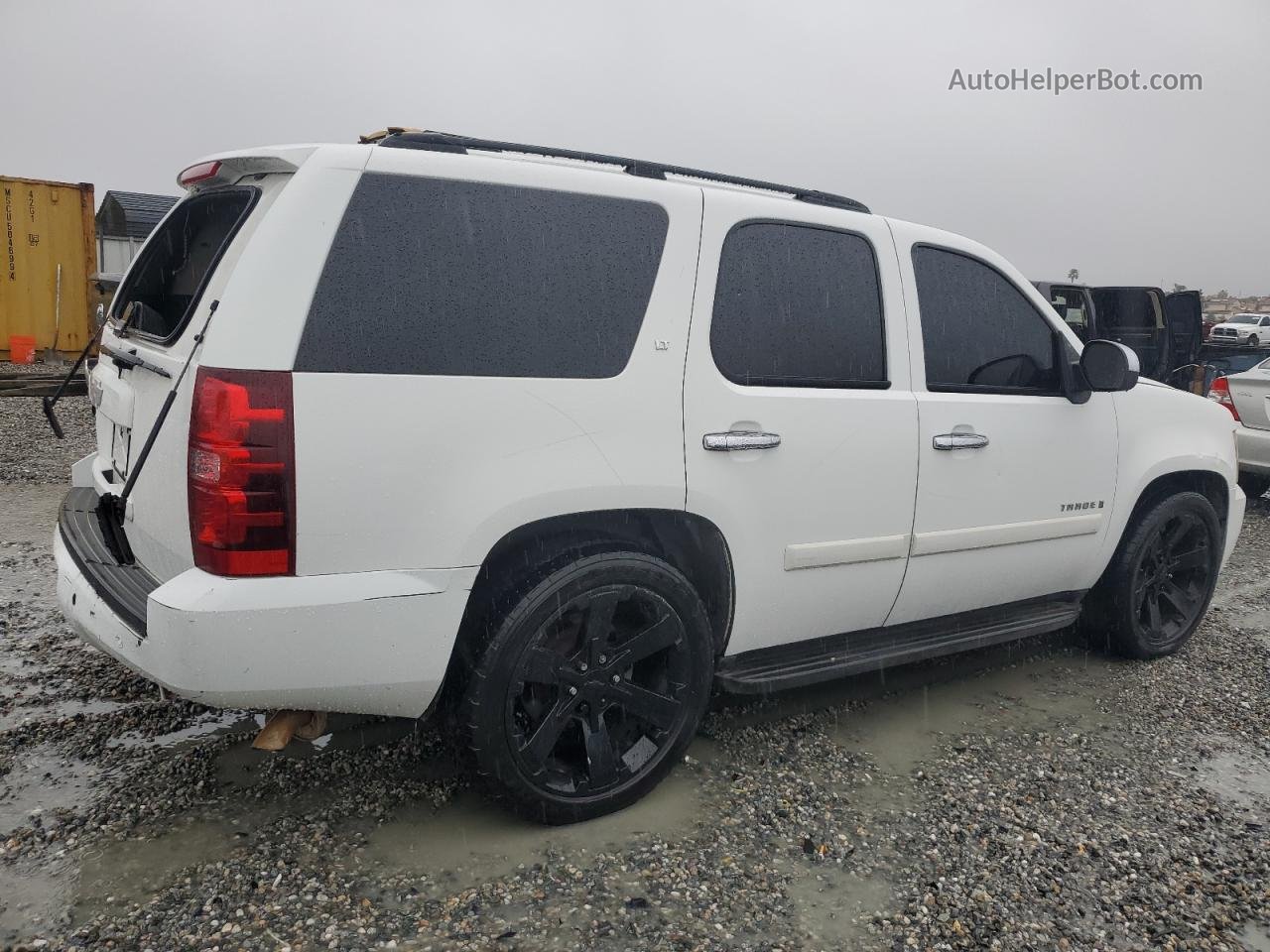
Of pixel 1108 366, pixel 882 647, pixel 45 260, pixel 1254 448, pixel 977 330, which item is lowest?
pixel 882 647

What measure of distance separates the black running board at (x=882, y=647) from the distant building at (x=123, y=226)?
22575 millimetres

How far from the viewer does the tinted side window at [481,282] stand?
2371 millimetres

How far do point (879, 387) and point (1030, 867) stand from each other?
1.55 metres

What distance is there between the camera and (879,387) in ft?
10.9

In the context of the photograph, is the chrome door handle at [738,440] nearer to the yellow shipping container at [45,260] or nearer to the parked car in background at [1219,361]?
the parked car in background at [1219,361]

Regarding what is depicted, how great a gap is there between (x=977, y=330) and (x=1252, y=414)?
5.89m

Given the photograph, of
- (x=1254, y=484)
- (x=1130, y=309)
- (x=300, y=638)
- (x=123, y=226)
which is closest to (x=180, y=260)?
(x=300, y=638)

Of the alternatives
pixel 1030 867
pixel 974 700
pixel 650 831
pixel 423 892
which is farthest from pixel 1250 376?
pixel 423 892

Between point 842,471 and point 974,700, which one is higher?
point 842,471

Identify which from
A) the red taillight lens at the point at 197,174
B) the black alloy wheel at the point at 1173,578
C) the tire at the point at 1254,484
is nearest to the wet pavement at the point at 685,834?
the black alloy wheel at the point at 1173,578

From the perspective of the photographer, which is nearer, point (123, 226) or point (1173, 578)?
point (1173, 578)

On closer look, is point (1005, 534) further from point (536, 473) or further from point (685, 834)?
point (536, 473)

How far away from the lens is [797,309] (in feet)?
10.4

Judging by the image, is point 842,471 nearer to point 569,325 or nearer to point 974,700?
point 569,325
